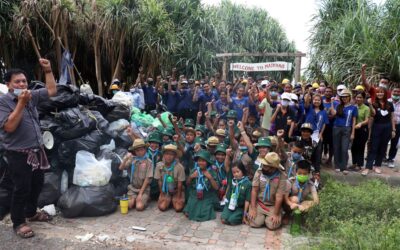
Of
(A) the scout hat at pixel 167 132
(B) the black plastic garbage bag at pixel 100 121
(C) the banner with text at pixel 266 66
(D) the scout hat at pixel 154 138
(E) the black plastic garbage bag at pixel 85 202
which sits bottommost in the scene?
(E) the black plastic garbage bag at pixel 85 202

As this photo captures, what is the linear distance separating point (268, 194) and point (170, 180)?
1.38m

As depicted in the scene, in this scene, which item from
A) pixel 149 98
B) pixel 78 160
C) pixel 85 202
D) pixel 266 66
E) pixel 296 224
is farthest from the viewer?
pixel 266 66

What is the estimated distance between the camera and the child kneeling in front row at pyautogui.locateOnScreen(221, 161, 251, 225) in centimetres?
448

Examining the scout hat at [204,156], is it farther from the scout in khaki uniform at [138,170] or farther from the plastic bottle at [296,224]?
the plastic bottle at [296,224]

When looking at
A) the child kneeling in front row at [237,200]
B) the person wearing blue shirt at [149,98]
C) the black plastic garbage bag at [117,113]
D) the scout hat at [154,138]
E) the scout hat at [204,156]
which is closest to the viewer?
the child kneeling in front row at [237,200]

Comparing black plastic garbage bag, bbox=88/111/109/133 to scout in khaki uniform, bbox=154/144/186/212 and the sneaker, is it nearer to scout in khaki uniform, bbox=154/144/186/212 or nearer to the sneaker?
scout in khaki uniform, bbox=154/144/186/212

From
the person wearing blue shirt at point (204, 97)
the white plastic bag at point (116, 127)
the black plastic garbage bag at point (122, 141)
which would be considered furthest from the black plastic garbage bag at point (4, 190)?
the person wearing blue shirt at point (204, 97)

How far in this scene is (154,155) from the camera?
540 centimetres

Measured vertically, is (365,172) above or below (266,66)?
below

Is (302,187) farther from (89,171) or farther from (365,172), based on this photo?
(89,171)

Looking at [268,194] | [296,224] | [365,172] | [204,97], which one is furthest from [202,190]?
[204,97]

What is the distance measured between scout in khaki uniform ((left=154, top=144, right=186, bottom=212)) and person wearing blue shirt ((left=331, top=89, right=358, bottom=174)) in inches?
113

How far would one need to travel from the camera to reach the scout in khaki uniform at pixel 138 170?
16.6 ft

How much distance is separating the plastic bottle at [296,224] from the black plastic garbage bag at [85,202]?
2365 mm
